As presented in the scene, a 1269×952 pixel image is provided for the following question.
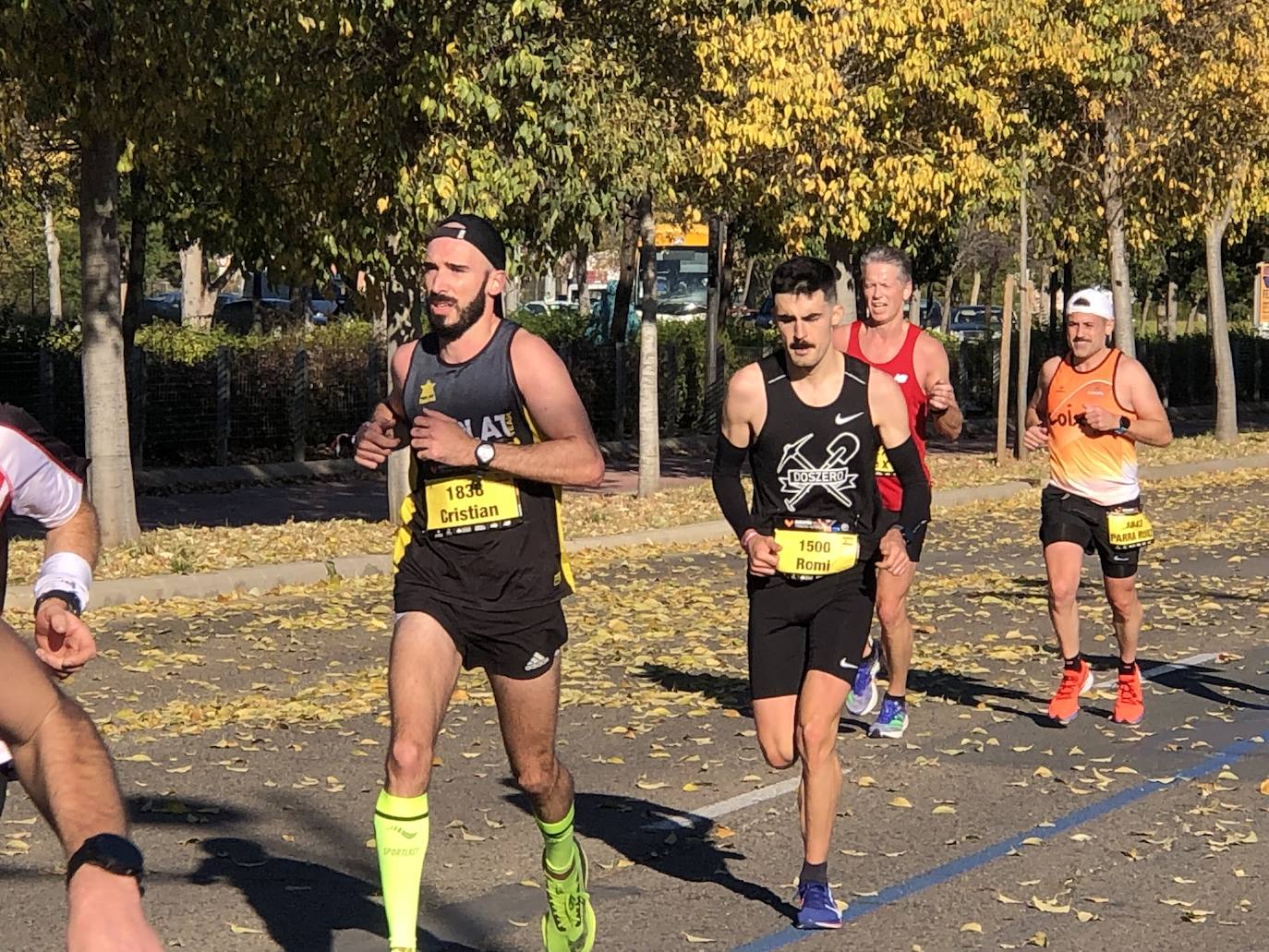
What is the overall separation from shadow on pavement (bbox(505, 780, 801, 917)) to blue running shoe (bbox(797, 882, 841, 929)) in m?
0.21

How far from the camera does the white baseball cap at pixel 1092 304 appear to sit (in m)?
9.60

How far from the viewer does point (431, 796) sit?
829 cm

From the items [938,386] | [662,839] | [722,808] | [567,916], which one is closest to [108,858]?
[567,916]

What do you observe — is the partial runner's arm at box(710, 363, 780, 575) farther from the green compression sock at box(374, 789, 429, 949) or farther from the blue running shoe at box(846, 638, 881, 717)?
the blue running shoe at box(846, 638, 881, 717)

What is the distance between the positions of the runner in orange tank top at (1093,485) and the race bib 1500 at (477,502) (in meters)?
4.47

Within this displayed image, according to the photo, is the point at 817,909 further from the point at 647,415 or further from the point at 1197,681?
the point at 647,415

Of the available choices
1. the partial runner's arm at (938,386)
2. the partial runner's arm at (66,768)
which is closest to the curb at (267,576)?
the partial runner's arm at (938,386)

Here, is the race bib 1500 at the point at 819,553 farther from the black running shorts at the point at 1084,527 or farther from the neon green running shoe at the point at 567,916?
the black running shorts at the point at 1084,527

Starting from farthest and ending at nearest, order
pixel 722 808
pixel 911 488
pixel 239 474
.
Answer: pixel 239 474
pixel 722 808
pixel 911 488

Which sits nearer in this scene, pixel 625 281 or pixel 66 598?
pixel 66 598

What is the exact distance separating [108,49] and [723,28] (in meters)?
7.29

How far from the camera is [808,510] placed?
7.05 metres

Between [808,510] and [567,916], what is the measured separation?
179 centimetres

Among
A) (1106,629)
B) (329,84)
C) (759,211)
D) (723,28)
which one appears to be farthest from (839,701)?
(759,211)
